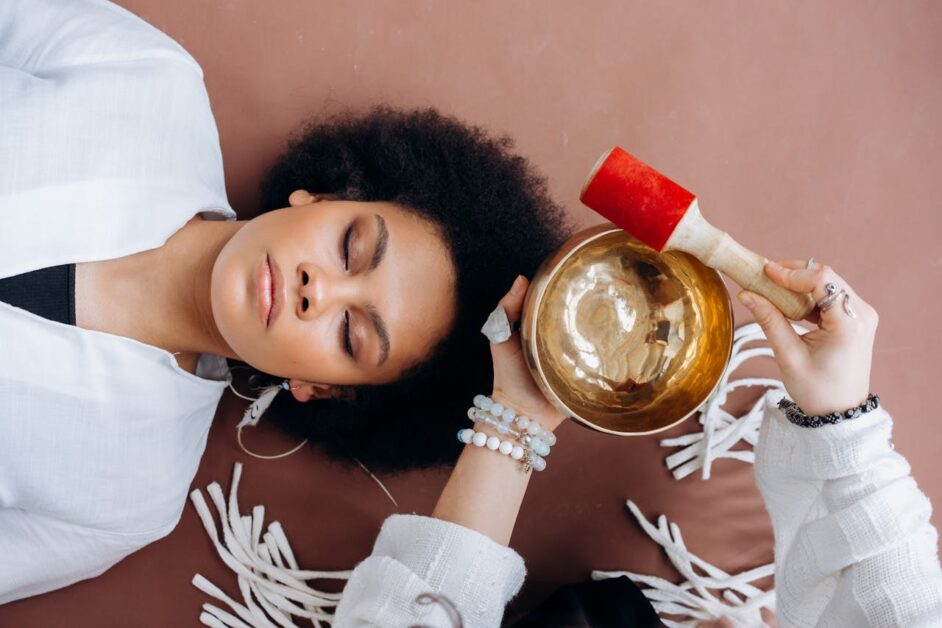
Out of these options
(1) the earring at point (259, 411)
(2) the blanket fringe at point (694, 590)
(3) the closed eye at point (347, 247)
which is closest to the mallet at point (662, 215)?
(3) the closed eye at point (347, 247)

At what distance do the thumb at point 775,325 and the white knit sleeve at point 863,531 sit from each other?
0.11 meters

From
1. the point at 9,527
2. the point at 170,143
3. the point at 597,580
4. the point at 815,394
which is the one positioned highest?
the point at 815,394

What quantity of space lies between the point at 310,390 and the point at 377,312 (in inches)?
8.9

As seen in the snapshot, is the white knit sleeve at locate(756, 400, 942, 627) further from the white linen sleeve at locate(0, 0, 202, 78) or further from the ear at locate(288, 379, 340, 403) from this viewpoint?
the white linen sleeve at locate(0, 0, 202, 78)

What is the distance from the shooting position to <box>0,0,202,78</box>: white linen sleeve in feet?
3.38

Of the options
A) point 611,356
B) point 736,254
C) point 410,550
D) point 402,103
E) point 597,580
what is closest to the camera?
point 736,254

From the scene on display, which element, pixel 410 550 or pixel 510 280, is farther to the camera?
pixel 510 280

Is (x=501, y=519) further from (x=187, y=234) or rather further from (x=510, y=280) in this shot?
(x=187, y=234)

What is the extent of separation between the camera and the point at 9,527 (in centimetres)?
105

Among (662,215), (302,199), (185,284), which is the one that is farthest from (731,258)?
(185,284)

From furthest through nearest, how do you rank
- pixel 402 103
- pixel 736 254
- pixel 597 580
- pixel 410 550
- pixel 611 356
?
pixel 402 103, pixel 597 580, pixel 611 356, pixel 410 550, pixel 736 254

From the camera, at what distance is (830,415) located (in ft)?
2.84

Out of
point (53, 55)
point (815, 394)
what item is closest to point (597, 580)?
point (815, 394)

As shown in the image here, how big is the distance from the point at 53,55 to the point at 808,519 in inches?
47.4
